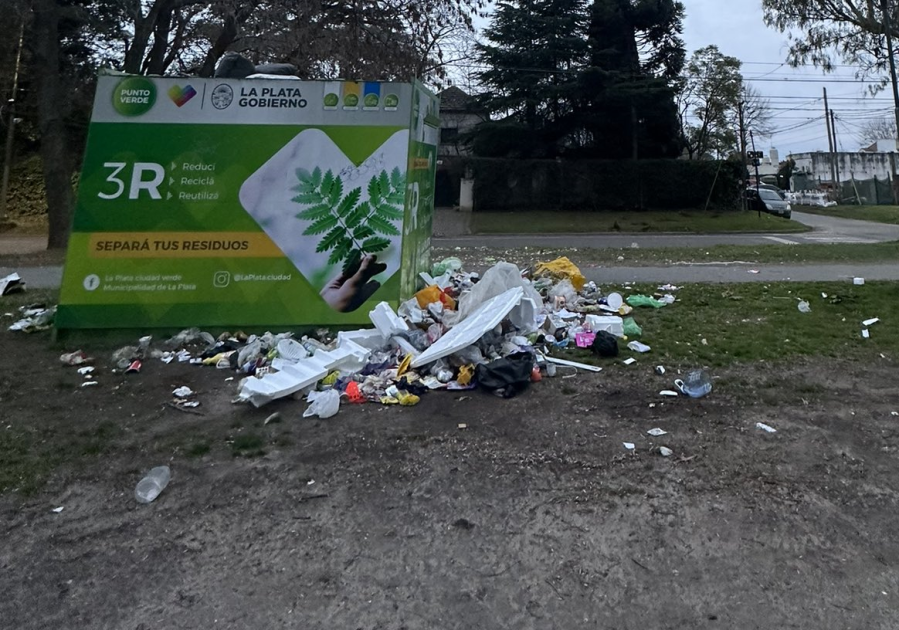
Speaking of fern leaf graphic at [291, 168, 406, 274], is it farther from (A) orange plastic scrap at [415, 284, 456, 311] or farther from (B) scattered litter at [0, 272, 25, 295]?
(B) scattered litter at [0, 272, 25, 295]

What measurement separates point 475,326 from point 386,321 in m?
0.84

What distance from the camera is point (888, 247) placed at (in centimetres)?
1468

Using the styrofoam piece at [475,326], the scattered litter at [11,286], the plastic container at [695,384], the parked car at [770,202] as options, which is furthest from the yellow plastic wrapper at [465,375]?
the parked car at [770,202]

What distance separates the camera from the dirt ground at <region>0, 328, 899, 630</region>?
312 cm

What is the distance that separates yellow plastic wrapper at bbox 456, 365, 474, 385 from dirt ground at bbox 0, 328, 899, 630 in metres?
0.26

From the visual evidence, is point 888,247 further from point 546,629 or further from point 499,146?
point 499,146

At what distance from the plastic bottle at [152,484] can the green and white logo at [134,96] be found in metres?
3.87

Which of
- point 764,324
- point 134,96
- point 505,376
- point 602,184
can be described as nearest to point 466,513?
point 505,376

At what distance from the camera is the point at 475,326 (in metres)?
6.14

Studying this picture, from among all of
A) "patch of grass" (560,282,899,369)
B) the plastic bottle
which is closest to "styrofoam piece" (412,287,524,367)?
"patch of grass" (560,282,899,369)

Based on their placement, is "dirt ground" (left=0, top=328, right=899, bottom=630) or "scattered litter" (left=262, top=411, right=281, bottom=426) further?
"scattered litter" (left=262, top=411, right=281, bottom=426)

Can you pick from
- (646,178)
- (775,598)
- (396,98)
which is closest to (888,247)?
(396,98)

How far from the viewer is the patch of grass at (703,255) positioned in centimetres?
1263

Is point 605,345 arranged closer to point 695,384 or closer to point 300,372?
point 695,384
